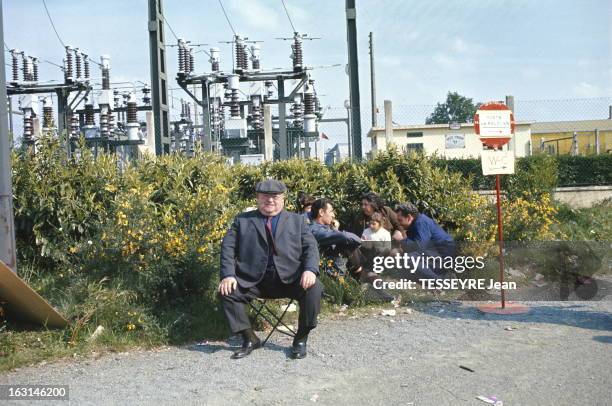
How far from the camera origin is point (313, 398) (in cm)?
485

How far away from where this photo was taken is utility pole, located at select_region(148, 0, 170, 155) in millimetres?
11734

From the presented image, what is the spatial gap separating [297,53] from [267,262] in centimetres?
1477

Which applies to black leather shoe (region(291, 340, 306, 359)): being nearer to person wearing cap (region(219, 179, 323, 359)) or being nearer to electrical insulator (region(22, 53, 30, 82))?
person wearing cap (region(219, 179, 323, 359))

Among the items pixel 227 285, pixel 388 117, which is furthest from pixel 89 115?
pixel 227 285

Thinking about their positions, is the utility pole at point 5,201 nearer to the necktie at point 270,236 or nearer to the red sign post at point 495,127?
the necktie at point 270,236

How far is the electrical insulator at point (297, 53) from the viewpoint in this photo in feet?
64.6

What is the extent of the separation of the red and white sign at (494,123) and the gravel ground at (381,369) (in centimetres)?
199

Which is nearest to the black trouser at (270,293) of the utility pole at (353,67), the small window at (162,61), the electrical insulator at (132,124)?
the utility pole at (353,67)

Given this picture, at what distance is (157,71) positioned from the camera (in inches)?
464

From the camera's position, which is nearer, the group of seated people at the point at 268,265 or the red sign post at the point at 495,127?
the group of seated people at the point at 268,265

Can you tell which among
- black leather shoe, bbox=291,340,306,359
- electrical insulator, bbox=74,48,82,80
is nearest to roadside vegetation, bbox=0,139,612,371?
black leather shoe, bbox=291,340,306,359

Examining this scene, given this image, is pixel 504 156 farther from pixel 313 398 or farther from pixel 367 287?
pixel 313 398

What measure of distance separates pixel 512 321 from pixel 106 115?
19.5 metres

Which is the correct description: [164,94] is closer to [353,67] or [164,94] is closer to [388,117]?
[353,67]
